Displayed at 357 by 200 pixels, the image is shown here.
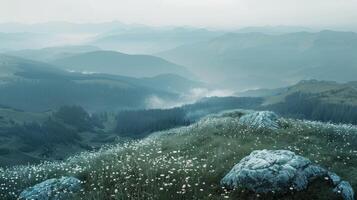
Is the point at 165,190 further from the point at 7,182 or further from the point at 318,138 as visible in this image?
the point at 318,138

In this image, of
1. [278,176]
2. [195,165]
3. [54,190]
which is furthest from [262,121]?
[54,190]

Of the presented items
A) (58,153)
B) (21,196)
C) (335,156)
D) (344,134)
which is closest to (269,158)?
(335,156)

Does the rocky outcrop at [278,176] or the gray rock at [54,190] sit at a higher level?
the rocky outcrop at [278,176]

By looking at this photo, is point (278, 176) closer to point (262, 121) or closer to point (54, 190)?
point (54, 190)

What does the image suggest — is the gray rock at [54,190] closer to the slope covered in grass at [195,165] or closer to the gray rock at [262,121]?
the slope covered in grass at [195,165]

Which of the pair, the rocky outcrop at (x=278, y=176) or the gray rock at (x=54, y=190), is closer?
the rocky outcrop at (x=278, y=176)

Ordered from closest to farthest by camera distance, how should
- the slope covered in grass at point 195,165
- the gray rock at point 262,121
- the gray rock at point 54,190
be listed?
1. the slope covered in grass at point 195,165
2. the gray rock at point 54,190
3. the gray rock at point 262,121

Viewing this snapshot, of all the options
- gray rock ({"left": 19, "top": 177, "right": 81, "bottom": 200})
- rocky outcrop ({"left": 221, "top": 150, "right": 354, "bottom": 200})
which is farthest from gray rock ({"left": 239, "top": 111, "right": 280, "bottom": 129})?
gray rock ({"left": 19, "top": 177, "right": 81, "bottom": 200})

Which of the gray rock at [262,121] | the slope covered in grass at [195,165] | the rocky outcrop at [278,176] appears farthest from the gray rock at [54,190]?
the gray rock at [262,121]
